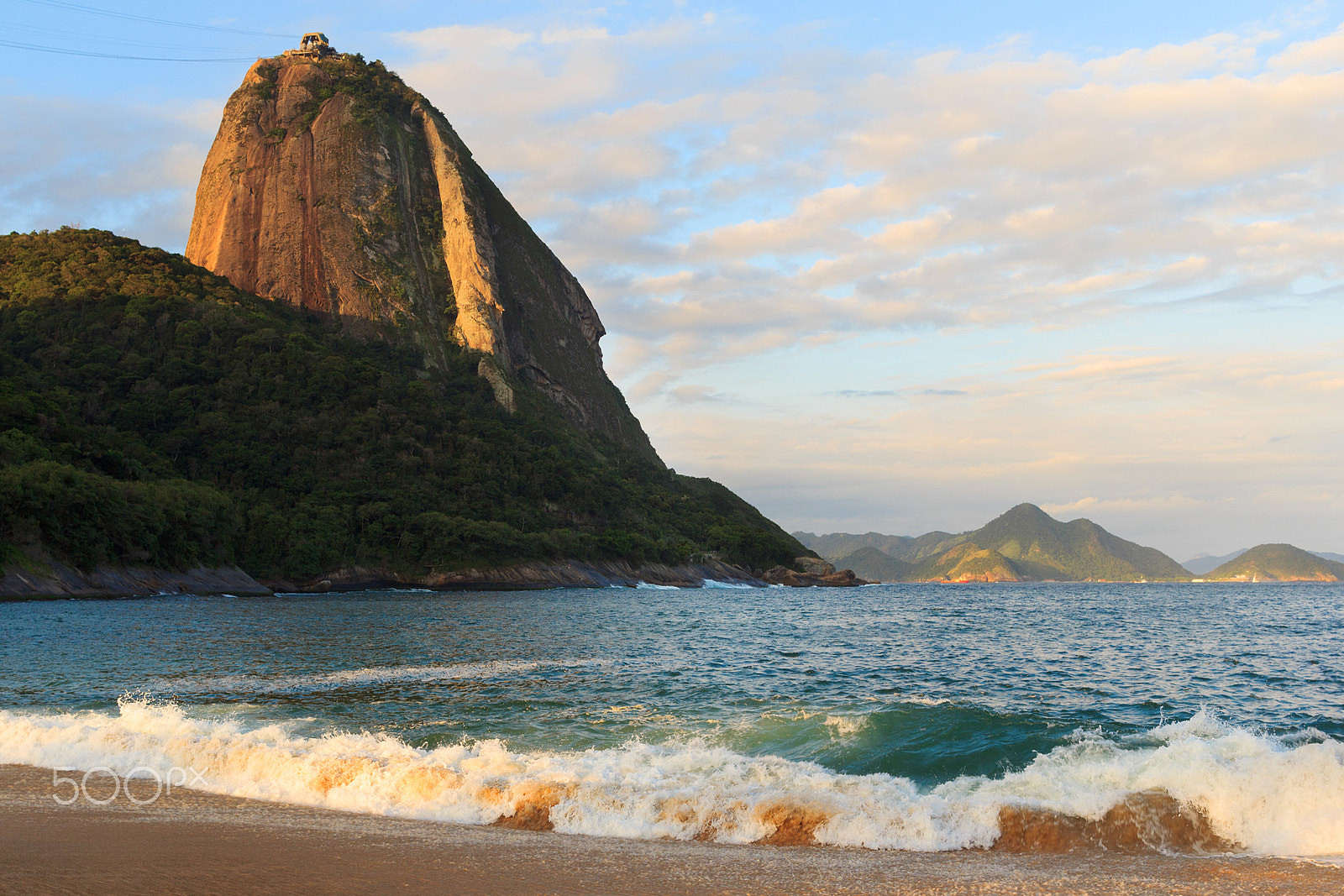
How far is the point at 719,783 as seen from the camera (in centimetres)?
1187

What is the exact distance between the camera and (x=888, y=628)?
51781 mm

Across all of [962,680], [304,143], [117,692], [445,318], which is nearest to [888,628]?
[962,680]

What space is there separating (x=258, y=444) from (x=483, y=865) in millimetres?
125631

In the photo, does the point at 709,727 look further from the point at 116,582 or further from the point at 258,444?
the point at 258,444

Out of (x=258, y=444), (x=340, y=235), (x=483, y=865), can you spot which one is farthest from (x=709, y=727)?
(x=340, y=235)

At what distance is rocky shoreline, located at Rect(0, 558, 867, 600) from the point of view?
6625cm

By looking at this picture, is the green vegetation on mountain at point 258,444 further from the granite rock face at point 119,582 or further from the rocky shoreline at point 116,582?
the rocky shoreline at point 116,582

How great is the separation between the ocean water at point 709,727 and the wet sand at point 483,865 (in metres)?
0.81

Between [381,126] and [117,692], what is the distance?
20231 centimetres

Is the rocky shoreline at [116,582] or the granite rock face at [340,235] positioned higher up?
the granite rock face at [340,235]

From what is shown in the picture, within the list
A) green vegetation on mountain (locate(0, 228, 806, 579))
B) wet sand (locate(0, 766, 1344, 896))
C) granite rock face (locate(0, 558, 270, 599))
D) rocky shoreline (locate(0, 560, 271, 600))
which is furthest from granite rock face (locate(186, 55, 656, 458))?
wet sand (locate(0, 766, 1344, 896))

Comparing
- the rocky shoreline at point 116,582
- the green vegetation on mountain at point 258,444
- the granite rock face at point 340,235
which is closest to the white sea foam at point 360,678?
the rocky shoreline at point 116,582

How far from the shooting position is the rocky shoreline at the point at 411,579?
66.2 meters

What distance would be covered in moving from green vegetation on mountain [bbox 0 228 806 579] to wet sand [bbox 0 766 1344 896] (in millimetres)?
71724
